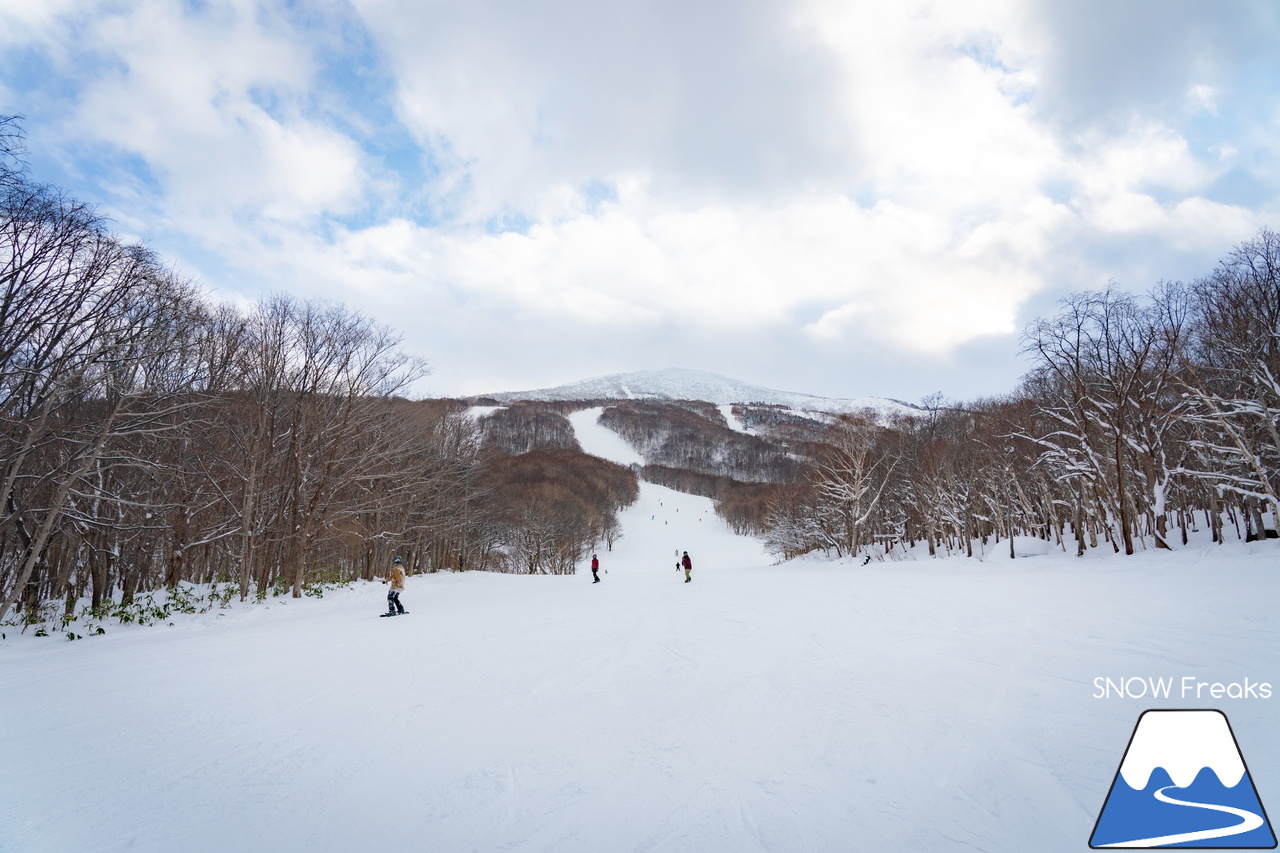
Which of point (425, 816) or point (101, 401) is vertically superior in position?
point (101, 401)

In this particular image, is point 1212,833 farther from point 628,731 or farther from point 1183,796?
point 628,731

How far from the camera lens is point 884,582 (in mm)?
16453

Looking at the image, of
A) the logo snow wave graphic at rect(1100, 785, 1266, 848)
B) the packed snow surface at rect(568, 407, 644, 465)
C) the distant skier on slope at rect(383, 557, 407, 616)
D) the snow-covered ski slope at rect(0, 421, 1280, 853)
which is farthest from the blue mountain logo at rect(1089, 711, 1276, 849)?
the packed snow surface at rect(568, 407, 644, 465)

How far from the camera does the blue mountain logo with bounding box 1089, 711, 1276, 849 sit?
115 inches

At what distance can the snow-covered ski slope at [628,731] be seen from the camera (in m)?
3.41

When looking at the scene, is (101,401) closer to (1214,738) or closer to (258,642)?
(258,642)

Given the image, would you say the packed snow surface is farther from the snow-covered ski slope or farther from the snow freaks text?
the snow freaks text

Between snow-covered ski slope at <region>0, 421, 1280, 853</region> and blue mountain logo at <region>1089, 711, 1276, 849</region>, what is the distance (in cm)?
17

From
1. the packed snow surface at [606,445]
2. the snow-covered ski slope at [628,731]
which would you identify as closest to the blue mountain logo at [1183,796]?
the snow-covered ski slope at [628,731]

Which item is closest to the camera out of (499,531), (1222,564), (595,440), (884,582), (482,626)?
(482,626)

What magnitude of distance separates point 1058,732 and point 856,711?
1.63 metres

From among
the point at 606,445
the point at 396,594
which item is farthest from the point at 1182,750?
the point at 606,445

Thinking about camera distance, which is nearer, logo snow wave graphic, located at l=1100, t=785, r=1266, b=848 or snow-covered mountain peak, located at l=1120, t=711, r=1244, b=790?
logo snow wave graphic, located at l=1100, t=785, r=1266, b=848

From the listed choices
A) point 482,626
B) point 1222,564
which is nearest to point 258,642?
point 482,626
